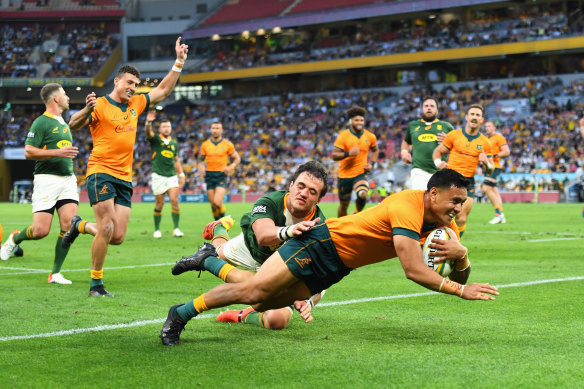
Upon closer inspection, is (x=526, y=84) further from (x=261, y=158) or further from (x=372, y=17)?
(x=261, y=158)

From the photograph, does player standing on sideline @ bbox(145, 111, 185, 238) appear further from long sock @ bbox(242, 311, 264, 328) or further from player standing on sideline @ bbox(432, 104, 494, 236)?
long sock @ bbox(242, 311, 264, 328)

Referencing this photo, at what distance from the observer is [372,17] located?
59.7m

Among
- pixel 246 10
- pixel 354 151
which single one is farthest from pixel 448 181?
pixel 246 10

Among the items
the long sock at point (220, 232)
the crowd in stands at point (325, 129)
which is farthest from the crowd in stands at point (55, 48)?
the long sock at point (220, 232)

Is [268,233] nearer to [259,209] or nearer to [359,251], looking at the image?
[259,209]

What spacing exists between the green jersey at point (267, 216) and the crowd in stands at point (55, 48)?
220ft

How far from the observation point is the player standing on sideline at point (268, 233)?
235 inches

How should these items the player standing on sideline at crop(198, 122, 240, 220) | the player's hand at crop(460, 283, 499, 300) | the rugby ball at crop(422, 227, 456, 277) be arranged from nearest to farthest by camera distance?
the player's hand at crop(460, 283, 499, 300) < the rugby ball at crop(422, 227, 456, 277) < the player standing on sideline at crop(198, 122, 240, 220)

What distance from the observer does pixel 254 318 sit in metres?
6.67

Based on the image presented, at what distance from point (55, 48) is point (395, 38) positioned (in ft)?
112

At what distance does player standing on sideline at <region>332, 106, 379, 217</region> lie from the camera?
16.2m

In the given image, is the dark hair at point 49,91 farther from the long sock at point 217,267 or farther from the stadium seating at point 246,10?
the stadium seating at point 246,10

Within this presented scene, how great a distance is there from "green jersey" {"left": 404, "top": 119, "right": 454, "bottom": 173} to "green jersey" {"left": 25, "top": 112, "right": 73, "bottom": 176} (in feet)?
24.0

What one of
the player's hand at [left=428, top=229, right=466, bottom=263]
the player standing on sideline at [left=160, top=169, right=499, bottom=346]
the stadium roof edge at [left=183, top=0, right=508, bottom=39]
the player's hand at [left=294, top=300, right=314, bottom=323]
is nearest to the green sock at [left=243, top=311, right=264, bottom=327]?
the player's hand at [left=294, top=300, right=314, bottom=323]
